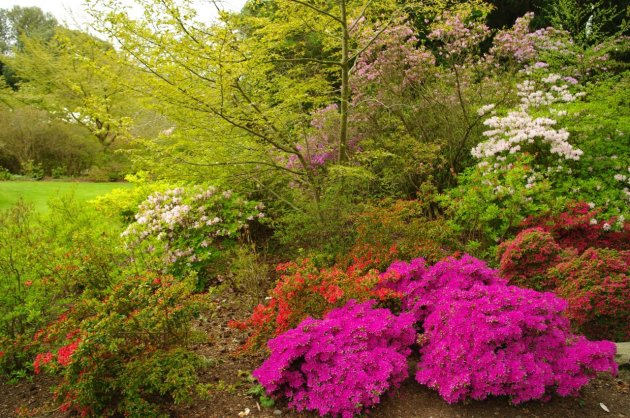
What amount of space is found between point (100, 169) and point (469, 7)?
16191 mm

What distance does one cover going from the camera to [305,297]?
3721 millimetres

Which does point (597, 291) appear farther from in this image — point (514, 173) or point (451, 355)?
point (514, 173)

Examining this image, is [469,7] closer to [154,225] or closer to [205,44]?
[205,44]

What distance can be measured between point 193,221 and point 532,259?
13.2 ft

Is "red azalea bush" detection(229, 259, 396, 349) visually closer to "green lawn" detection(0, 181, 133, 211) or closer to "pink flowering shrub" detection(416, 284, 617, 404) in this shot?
"pink flowering shrub" detection(416, 284, 617, 404)

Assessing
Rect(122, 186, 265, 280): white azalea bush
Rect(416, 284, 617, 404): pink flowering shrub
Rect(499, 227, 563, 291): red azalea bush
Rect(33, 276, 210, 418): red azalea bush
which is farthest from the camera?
Rect(122, 186, 265, 280): white azalea bush

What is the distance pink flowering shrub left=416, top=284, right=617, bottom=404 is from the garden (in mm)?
15

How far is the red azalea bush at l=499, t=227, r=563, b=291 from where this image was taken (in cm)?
404

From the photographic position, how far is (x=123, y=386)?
295cm

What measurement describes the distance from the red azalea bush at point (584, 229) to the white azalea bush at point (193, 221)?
356cm

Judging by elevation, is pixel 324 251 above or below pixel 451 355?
above

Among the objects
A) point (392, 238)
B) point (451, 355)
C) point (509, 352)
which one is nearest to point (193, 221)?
point (392, 238)

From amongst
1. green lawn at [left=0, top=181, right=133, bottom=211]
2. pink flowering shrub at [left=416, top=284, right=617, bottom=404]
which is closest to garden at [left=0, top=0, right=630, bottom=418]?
pink flowering shrub at [left=416, top=284, right=617, bottom=404]

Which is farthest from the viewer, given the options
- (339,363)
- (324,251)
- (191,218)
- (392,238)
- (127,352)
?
(191,218)
